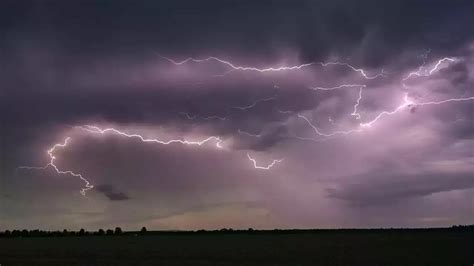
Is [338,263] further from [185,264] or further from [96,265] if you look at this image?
[96,265]

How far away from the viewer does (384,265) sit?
40.7 meters

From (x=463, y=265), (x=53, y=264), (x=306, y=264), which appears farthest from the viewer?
(x=53, y=264)

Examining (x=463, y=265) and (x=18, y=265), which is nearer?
(x=463, y=265)

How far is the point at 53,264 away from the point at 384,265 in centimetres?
2341

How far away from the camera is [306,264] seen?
42438 millimetres

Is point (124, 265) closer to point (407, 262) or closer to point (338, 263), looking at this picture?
point (338, 263)

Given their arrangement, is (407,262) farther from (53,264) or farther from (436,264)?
(53,264)

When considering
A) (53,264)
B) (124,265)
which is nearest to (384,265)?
(124,265)

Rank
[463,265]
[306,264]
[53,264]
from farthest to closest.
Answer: [53,264]
[306,264]
[463,265]

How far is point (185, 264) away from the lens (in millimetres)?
44469

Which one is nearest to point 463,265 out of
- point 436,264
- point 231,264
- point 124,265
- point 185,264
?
point 436,264

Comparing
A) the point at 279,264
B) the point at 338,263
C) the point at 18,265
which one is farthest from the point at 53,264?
the point at 338,263

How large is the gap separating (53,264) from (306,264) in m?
18.3

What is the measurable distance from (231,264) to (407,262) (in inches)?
480
